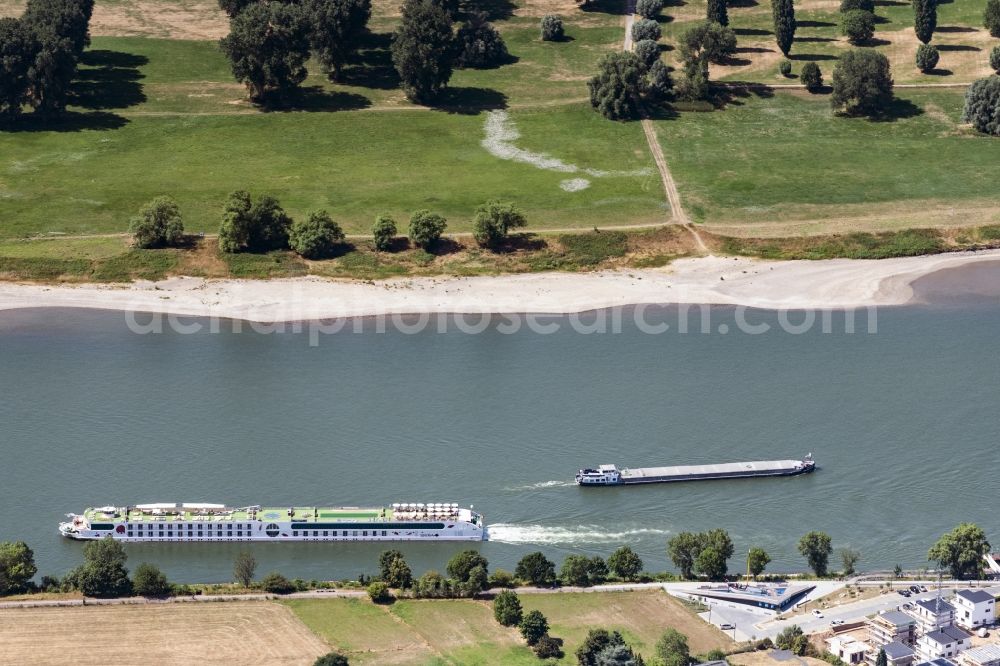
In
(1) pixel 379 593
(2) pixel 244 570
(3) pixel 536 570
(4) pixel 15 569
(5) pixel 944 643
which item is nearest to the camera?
(5) pixel 944 643

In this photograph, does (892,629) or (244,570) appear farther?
(244,570)

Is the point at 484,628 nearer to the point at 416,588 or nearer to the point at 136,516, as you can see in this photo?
the point at 416,588

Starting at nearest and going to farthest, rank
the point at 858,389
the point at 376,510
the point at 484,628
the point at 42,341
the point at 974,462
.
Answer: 1. the point at 484,628
2. the point at 376,510
3. the point at 974,462
4. the point at 858,389
5. the point at 42,341

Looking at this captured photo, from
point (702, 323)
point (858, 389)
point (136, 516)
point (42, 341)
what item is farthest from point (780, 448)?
point (42, 341)

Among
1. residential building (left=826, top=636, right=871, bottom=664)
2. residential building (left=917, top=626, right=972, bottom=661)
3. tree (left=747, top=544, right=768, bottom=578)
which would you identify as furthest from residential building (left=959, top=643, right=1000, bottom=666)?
tree (left=747, top=544, right=768, bottom=578)

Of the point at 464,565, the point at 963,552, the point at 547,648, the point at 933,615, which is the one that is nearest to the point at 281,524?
the point at 464,565

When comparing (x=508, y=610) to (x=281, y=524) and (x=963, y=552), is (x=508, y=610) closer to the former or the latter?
(x=281, y=524)

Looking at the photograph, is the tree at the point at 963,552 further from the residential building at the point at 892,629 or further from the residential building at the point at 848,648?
the residential building at the point at 848,648
